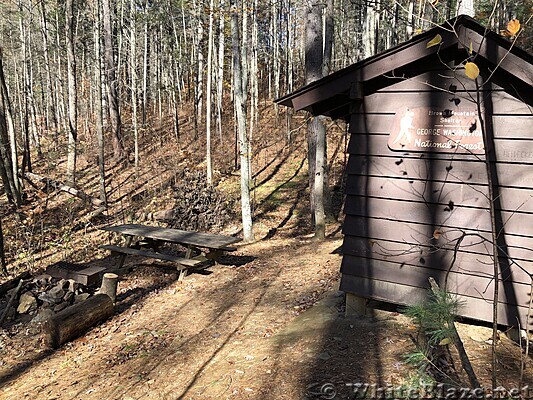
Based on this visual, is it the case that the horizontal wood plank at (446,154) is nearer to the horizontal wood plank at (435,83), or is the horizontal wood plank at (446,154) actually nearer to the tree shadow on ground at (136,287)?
the horizontal wood plank at (435,83)

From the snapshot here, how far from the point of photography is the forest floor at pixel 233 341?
4.02 m

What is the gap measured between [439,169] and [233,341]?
3.56 meters

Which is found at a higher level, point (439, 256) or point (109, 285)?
point (439, 256)

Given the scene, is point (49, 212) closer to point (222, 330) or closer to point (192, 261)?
point (192, 261)

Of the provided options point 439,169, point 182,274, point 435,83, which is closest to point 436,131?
point 439,169

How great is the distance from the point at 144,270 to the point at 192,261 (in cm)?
171

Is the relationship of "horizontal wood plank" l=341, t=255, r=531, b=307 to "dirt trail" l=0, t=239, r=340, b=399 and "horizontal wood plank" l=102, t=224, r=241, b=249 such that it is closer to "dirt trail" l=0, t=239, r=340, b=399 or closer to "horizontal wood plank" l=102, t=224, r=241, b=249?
"dirt trail" l=0, t=239, r=340, b=399

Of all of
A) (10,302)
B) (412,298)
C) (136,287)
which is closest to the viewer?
(412,298)

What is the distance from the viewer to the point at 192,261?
824cm

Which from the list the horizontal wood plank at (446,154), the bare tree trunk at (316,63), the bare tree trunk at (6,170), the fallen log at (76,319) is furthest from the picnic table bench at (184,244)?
the bare tree trunk at (6,170)

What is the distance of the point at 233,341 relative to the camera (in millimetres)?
5375

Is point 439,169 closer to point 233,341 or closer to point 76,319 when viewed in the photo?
point 233,341

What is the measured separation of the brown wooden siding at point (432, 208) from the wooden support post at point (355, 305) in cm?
13

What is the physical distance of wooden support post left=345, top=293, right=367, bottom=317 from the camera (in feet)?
16.8
